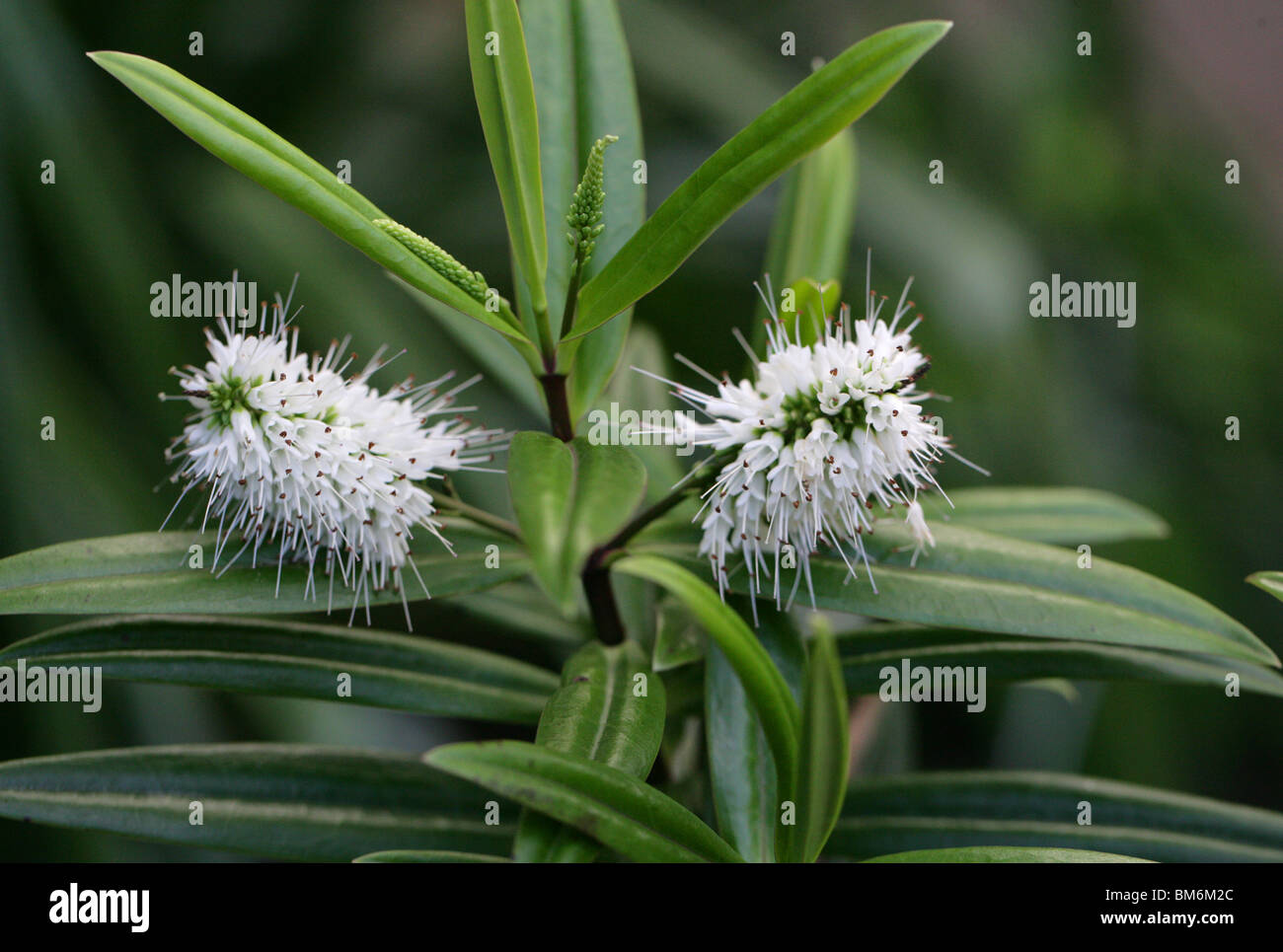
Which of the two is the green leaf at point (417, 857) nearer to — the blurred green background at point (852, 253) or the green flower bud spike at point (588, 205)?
the green flower bud spike at point (588, 205)

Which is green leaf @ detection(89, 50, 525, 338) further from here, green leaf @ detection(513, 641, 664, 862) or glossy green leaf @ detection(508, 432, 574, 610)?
green leaf @ detection(513, 641, 664, 862)

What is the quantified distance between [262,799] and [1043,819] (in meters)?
0.67

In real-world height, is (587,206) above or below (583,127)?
below

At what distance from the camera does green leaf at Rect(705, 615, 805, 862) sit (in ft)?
2.25

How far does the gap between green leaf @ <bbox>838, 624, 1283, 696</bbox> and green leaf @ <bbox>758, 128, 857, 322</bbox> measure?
343 mm

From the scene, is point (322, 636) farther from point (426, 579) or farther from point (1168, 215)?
point (1168, 215)

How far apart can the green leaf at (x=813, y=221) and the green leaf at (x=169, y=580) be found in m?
0.42

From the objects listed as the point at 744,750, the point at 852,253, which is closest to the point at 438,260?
the point at 744,750

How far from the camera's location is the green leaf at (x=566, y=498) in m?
0.46

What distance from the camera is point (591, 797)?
57cm

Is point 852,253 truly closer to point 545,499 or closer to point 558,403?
point 558,403

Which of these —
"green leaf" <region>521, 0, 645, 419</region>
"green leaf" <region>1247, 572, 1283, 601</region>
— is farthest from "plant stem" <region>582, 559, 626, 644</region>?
"green leaf" <region>1247, 572, 1283, 601</region>

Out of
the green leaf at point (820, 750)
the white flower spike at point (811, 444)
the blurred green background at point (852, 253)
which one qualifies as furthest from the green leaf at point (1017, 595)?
the blurred green background at point (852, 253)
